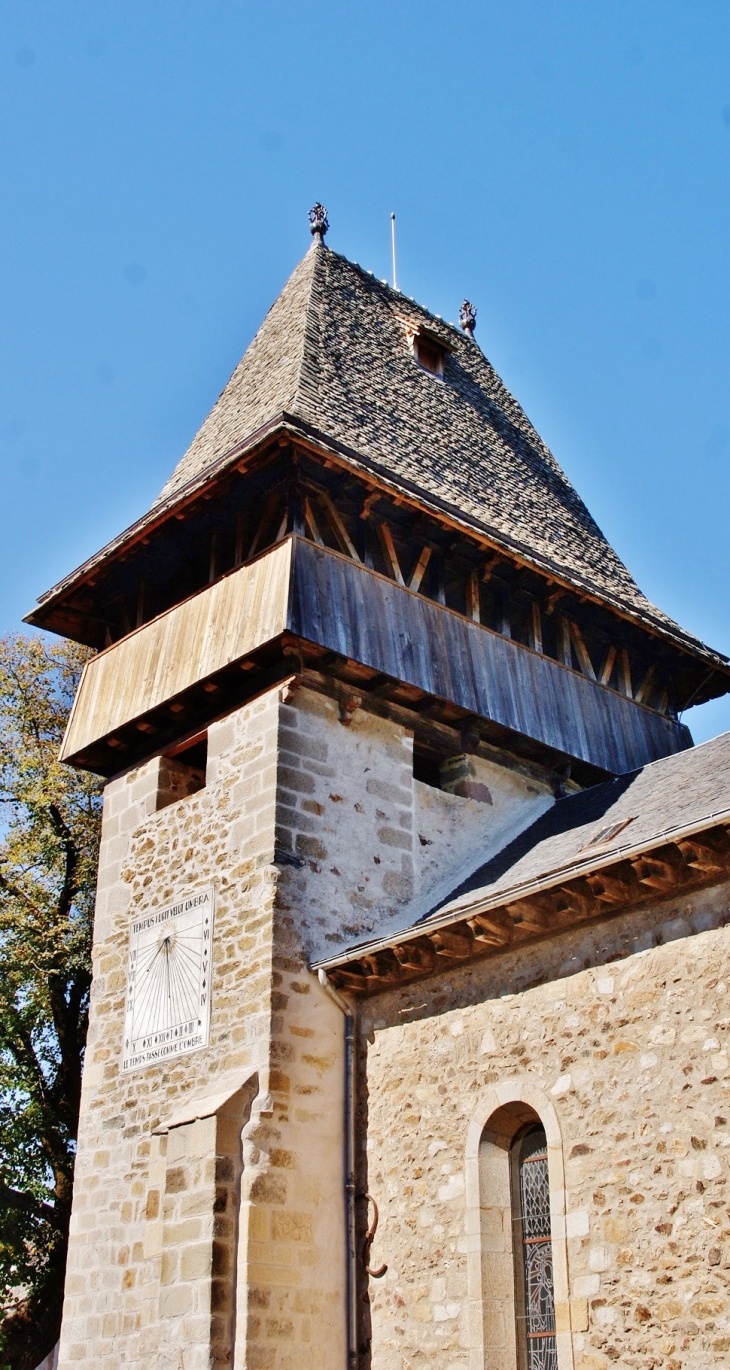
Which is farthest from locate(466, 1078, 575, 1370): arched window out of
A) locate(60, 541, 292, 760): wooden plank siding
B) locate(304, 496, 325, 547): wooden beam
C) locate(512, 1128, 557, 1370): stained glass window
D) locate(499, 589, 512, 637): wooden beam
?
locate(499, 589, 512, 637): wooden beam

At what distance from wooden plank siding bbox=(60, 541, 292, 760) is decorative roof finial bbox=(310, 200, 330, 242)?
6.77m

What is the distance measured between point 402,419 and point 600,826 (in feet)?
17.8

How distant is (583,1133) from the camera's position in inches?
319

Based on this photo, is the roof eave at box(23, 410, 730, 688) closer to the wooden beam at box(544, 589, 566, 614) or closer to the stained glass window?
the wooden beam at box(544, 589, 566, 614)

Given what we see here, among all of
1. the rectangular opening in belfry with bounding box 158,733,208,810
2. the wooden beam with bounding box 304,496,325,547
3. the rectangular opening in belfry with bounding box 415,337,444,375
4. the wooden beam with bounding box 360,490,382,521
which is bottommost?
the rectangular opening in belfry with bounding box 158,733,208,810

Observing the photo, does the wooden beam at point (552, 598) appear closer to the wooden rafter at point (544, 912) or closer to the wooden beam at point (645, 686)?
the wooden beam at point (645, 686)

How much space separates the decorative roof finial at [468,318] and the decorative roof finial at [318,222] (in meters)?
2.64

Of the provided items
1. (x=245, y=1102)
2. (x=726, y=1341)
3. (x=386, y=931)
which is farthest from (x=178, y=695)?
(x=726, y=1341)

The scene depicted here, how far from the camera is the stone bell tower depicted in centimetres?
930

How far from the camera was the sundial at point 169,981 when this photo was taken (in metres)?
10.4

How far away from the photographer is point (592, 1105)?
8109 millimetres

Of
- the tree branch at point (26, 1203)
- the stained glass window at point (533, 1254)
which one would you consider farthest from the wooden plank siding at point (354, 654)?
the tree branch at point (26, 1203)

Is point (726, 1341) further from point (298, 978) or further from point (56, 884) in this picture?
point (56, 884)

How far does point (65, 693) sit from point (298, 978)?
10.6m
